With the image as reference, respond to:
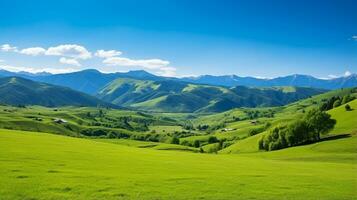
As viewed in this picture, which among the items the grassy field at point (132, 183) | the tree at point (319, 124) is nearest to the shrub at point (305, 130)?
the tree at point (319, 124)

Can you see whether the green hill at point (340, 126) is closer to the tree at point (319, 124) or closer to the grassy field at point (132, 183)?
the tree at point (319, 124)

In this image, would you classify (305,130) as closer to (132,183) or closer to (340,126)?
(340,126)

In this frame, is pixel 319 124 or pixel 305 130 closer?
pixel 319 124

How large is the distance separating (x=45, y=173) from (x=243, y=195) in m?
19.4

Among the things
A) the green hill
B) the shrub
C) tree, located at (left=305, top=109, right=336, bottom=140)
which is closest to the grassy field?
tree, located at (left=305, top=109, right=336, bottom=140)

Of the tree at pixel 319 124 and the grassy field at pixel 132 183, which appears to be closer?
the grassy field at pixel 132 183

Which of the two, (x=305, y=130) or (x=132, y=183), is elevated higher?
(x=305, y=130)

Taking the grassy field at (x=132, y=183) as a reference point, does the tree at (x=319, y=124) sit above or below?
above

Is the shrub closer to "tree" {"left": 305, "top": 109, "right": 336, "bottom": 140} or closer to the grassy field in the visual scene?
"tree" {"left": 305, "top": 109, "right": 336, "bottom": 140}

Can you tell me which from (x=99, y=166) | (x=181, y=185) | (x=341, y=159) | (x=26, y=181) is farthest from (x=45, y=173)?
(x=341, y=159)

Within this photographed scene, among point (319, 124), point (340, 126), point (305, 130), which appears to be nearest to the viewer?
point (319, 124)

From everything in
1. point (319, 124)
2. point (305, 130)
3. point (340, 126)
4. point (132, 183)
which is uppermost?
point (319, 124)

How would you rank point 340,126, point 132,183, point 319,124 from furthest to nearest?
point 340,126, point 319,124, point 132,183

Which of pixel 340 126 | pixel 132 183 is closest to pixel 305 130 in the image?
pixel 340 126
